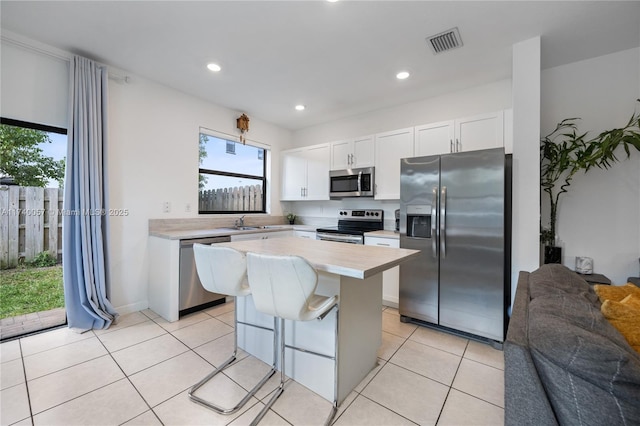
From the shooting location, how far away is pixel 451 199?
2.57 m

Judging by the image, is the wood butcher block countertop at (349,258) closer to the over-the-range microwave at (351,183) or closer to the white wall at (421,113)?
the over-the-range microwave at (351,183)

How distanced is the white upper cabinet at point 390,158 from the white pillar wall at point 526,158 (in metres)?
1.16

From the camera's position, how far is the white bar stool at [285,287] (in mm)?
1334

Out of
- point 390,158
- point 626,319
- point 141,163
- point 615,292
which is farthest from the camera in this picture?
point 390,158

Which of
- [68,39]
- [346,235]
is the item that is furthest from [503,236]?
[68,39]

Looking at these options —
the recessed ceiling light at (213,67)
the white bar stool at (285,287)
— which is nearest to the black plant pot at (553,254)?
the white bar stool at (285,287)

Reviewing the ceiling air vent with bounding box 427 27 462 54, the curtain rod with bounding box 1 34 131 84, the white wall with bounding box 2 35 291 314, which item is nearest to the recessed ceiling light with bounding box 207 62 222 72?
the white wall with bounding box 2 35 291 314

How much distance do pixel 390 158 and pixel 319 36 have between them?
69.1 inches

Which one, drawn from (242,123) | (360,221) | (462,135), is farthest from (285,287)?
(242,123)

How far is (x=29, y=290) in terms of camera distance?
8.75 feet

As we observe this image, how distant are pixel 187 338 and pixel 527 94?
12.6 ft

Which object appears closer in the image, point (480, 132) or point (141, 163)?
point (480, 132)

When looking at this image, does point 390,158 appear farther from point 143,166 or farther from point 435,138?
point 143,166

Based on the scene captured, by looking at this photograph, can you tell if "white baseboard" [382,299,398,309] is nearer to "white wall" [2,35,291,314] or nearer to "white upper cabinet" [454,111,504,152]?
"white upper cabinet" [454,111,504,152]
